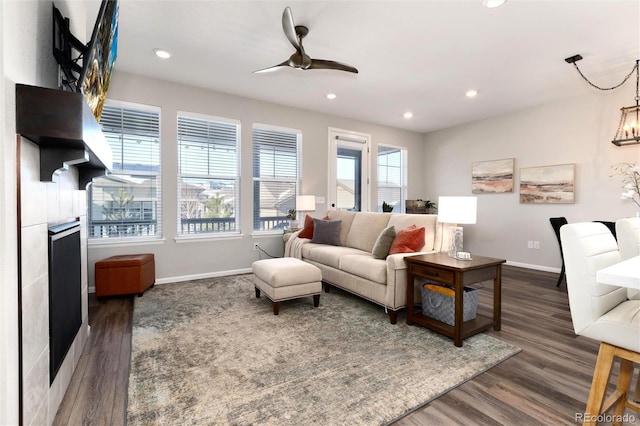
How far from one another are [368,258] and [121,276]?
8.90ft

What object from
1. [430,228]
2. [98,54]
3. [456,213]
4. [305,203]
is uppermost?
[98,54]

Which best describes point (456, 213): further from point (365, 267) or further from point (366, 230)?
point (366, 230)

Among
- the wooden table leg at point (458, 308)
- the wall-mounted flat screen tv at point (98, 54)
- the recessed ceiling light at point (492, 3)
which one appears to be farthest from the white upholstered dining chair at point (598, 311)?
the wall-mounted flat screen tv at point (98, 54)

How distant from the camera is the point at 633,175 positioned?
12.9 feet

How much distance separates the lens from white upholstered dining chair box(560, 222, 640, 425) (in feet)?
3.98

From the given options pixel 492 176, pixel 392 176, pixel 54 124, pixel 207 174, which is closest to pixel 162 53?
pixel 207 174

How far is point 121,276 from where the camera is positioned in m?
3.38

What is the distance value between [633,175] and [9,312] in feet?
19.4

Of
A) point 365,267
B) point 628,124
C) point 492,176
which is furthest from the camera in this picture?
point 492,176

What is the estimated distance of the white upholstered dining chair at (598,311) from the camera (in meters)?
1.21

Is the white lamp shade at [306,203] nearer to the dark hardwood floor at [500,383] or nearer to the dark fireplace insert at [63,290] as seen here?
the dark hardwood floor at [500,383]

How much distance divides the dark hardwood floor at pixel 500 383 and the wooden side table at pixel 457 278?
223 mm

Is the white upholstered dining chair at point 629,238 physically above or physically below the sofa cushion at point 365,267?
above

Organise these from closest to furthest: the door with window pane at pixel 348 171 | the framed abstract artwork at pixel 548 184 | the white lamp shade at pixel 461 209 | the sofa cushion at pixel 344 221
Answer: the white lamp shade at pixel 461 209, the sofa cushion at pixel 344 221, the framed abstract artwork at pixel 548 184, the door with window pane at pixel 348 171
